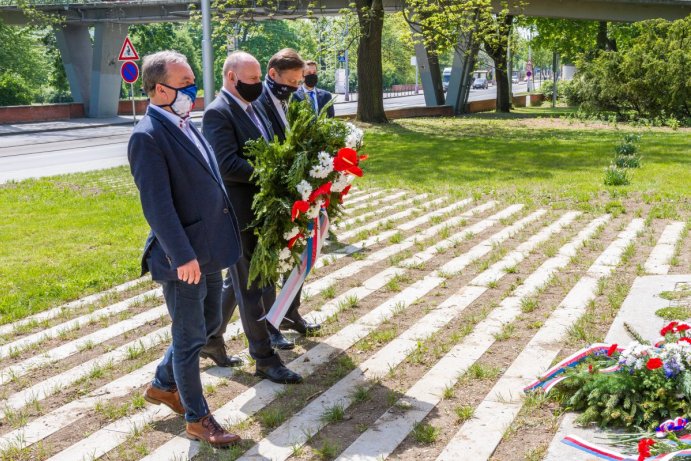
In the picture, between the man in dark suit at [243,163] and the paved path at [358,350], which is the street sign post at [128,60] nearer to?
the paved path at [358,350]

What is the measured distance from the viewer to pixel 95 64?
41.8 metres

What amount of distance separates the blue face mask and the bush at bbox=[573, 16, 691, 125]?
25.3 meters

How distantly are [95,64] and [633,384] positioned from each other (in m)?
41.3

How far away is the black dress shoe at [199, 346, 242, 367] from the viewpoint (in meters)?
5.43

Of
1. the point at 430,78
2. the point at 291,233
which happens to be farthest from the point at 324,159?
the point at 430,78

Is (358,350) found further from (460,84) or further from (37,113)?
(37,113)

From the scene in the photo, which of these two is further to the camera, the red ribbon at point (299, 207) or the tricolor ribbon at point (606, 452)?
the red ribbon at point (299, 207)

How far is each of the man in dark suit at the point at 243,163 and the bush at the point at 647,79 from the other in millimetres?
24394

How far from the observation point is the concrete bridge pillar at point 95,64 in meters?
41.6

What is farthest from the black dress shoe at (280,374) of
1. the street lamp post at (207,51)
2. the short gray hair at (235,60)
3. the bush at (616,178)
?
the street lamp post at (207,51)

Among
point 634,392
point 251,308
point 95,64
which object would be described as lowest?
point 634,392

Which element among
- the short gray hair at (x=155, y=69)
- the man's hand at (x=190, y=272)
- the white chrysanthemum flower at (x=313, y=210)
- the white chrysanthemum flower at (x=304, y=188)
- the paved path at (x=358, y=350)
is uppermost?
the short gray hair at (x=155, y=69)

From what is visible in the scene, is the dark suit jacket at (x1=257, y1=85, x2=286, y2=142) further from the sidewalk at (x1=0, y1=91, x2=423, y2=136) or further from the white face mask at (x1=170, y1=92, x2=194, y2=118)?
the sidewalk at (x1=0, y1=91, x2=423, y2=136)

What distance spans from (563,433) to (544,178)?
10.4 m
